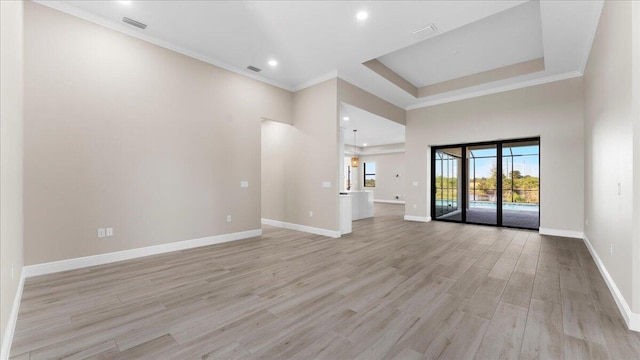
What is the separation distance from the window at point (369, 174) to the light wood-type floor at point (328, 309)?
10872 millimetres

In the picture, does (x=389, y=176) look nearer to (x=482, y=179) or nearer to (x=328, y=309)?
(x=482, y=179)

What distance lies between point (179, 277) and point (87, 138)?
2.35 m

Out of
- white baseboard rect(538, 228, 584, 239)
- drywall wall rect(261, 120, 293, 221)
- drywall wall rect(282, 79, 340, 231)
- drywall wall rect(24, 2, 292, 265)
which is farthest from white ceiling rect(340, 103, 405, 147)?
white baseboard rect(538, 228, 584, 239)

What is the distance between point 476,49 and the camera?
504 cm

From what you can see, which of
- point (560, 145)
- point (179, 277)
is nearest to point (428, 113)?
Result: point (560, 145)

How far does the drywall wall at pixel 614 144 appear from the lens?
2.19m

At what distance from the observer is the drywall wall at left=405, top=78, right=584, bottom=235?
212 inches

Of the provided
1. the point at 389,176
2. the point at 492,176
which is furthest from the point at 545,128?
the point at 389,176

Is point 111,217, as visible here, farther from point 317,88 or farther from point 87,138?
point 317,88

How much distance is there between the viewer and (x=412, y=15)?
3623 millimetres

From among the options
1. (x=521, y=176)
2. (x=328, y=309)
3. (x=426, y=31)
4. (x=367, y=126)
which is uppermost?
(x=426, y=31)

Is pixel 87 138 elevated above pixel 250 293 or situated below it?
above

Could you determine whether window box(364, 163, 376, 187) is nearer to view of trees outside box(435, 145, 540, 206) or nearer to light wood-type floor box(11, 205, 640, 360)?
view of trees outside box(435, 145, 540, 206)

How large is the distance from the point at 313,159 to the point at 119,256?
12.6 ft
